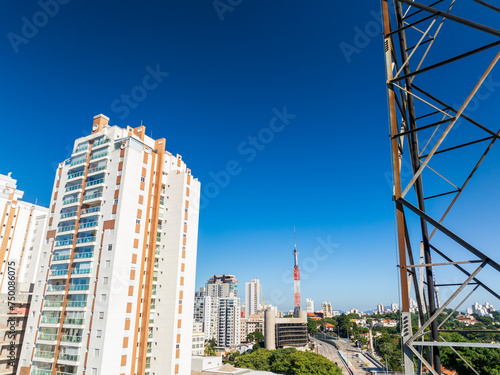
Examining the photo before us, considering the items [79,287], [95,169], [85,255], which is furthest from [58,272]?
[95,169]

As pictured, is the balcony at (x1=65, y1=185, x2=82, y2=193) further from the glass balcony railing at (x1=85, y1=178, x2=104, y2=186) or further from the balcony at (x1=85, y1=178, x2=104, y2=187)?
the glass balcony railing at (x1=85, y1=178, x2=104, y2=186)

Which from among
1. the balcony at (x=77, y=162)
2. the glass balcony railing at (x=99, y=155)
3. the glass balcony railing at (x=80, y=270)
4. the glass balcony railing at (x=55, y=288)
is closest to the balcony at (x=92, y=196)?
the glass balcony railing at (x=99, y=155)

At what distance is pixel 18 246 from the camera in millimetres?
49938

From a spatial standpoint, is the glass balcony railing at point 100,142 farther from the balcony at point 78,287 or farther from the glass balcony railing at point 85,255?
the balcony at point 78,287

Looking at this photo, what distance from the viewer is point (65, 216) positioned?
1294 inches

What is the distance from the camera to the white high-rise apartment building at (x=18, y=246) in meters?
38.2

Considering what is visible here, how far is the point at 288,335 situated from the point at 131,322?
68.8m

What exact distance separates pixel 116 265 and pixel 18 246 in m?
34.0

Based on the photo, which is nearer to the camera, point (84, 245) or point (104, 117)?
point (84, 245)

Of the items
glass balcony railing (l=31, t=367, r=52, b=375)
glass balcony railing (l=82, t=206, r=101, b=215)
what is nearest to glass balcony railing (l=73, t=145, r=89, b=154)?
glass balcony railing (l=82, t=206, r=101, b=215)

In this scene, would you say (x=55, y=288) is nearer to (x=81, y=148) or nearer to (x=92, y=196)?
(x=92, y=196)

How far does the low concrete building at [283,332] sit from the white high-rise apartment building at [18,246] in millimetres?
56157

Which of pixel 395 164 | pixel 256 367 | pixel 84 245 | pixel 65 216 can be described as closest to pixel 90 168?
pixel 65 216

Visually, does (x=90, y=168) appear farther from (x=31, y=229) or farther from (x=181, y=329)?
(x=31, y=229)
